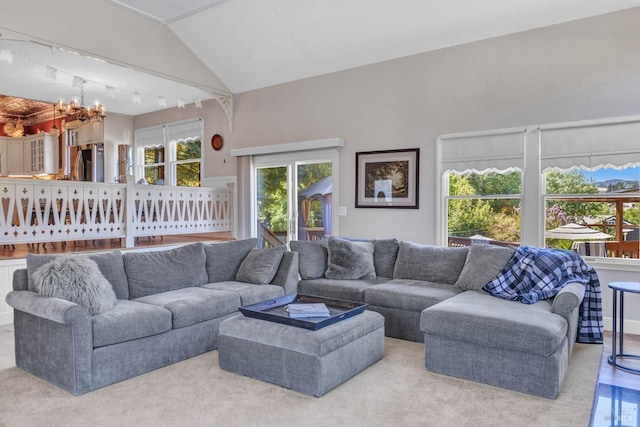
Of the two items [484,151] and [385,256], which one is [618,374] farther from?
[484,151]

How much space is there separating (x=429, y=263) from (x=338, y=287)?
0.95m

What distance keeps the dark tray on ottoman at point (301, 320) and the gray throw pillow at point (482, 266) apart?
120cm

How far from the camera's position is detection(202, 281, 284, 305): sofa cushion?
399 cm

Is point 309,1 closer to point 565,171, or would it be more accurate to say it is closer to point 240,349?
point 565,171

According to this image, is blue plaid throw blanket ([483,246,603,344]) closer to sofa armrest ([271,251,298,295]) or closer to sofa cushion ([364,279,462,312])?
sofa cushion ([364,279,462,312])

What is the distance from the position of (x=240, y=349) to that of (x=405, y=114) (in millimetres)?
3573

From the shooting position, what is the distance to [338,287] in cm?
436

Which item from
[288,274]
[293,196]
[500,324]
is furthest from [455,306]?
[293,196]

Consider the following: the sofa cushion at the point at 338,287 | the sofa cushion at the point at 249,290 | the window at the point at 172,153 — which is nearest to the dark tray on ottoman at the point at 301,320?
the sofa cushion at the point at 249,290

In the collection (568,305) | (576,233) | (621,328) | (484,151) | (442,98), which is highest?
(442,98)

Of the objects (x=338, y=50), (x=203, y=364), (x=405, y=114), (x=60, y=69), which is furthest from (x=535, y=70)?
(x=60, y=69)

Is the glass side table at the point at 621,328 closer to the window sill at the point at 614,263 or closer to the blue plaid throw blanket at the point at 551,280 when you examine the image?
the blue plaid throw blanket at the point at 551,280

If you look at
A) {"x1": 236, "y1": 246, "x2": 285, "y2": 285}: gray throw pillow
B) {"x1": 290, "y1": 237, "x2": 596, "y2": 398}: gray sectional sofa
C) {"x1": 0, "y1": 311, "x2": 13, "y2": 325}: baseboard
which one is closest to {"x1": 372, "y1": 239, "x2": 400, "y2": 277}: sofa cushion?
{"x1": 290, "y1": 237, "x2": 596, "y2": 398}: gray sectional sofa

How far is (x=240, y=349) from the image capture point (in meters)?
3.10
